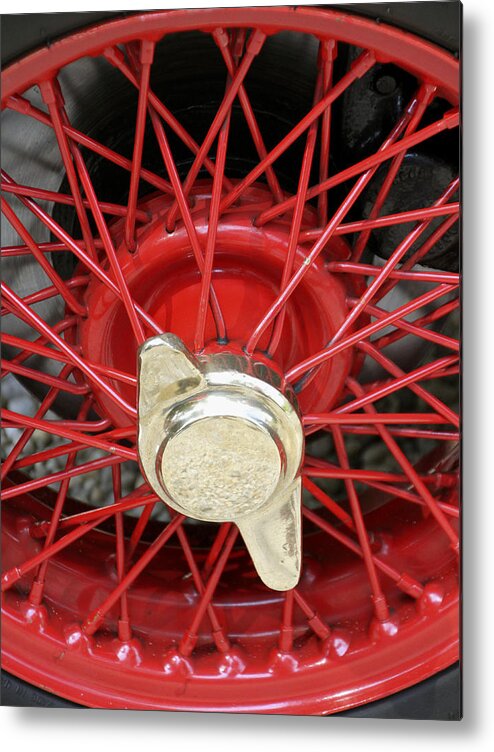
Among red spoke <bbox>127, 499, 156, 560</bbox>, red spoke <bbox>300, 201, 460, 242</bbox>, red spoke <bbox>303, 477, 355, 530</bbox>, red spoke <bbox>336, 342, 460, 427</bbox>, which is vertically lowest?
red spoke <bbox>127, 499, 156, 560</bbox>

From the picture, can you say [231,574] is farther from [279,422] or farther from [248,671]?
[279,422]

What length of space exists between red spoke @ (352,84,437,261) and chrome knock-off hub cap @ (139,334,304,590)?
286mm

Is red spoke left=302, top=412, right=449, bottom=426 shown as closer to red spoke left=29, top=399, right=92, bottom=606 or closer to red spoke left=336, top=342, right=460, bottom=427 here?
red spoke left=336, top=342, right=460, bottom=427

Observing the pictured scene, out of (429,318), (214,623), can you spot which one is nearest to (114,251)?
(429,318)

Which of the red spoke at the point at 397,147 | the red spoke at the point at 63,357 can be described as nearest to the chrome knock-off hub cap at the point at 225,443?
the red spoke at the point at 63,357

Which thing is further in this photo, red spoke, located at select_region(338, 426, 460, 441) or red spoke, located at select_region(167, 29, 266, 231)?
red spoke, located at select_region(338, 426, 460, 441)

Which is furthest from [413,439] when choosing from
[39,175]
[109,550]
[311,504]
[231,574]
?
[39,175]

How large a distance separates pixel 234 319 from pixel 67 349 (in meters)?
0.21

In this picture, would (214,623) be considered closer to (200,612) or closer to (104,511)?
(200,612)

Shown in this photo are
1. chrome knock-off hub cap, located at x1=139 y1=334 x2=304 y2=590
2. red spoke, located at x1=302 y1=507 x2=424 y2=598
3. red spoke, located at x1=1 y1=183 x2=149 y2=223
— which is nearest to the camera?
chrome knock-off hub cap, located at x1=139 y1=334 x2=304 y2=590

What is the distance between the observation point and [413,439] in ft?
5.13

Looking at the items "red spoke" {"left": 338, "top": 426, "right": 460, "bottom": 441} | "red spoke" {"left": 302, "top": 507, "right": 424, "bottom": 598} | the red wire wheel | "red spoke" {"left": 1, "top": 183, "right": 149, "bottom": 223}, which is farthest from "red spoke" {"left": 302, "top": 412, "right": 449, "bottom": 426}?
"red spoke" {"left": 1, "top": 183, "right": 149, "bottom": 223}

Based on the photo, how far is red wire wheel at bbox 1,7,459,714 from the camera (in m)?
0.93

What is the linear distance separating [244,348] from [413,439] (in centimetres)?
74
